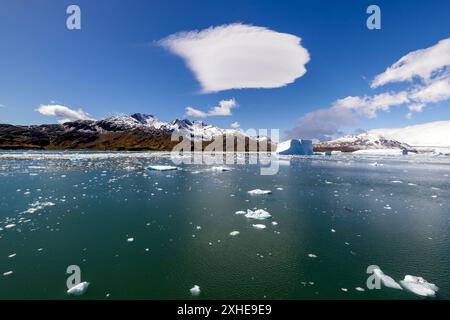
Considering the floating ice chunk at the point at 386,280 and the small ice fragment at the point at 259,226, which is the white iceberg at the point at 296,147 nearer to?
the small ice fragment at the point at 259,226

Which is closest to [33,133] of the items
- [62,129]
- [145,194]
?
[62,129]

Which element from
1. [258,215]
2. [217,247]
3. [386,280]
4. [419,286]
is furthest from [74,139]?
[419,286]

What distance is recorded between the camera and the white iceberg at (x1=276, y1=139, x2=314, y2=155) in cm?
8644

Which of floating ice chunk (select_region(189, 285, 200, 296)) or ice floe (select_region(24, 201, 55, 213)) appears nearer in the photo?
floating ice chunk (select_region(189, 285, 200, 296))

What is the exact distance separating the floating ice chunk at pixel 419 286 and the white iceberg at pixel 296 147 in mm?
81493

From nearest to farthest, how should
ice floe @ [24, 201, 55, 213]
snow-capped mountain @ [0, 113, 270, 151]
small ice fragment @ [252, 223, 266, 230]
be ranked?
1. small ice fragment @ [252, 223, 266, 230]
2. ice floe @ [24, 201, 55, 213]
3. snow-capped mountain @ [0, 113, 270, 151]

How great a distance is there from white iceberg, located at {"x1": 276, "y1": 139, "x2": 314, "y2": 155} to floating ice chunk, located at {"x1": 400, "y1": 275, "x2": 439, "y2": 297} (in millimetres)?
81493

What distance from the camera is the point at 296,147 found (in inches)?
3479

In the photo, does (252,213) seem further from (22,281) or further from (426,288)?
(22,281)

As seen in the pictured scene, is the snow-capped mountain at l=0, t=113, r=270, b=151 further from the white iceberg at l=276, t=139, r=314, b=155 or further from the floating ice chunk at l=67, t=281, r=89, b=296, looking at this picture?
the floating ice chunk at l=67, t=281, r=89, b=296

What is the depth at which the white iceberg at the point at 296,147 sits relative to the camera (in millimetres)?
86438

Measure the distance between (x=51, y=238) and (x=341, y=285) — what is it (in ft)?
28.3

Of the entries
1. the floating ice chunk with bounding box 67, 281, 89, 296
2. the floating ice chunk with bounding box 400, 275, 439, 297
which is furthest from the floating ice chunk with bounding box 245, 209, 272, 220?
the floating ice chunk with bounding box 67, 281, 89, 296

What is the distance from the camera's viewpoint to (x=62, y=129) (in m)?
179
